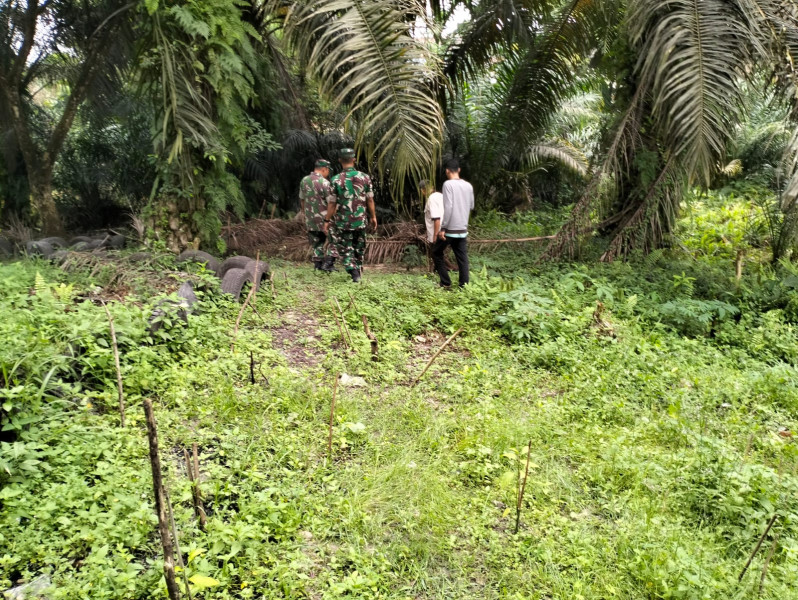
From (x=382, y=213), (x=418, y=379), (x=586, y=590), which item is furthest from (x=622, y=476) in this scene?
(x=382, y=213)

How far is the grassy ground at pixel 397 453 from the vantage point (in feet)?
8.08

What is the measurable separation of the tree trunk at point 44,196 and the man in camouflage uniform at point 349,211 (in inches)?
226

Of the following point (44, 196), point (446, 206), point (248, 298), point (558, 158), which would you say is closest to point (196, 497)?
point (248, 298)

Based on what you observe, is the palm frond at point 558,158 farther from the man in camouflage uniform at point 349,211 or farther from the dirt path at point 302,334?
the dirt path at point 302,334

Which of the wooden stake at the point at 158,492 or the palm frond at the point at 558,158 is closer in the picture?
the wooden stake at the point at 158,492

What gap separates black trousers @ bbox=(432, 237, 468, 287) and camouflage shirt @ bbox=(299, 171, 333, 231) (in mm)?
1476

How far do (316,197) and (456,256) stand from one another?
1870 millimetres

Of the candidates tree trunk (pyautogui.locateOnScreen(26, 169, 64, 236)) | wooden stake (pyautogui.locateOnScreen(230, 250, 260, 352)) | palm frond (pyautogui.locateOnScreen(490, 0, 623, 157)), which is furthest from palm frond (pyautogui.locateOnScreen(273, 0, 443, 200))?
tree trunk (pyautogui.locateOnScreen(26, 169, 64, 236))

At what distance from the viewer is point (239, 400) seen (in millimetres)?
3641

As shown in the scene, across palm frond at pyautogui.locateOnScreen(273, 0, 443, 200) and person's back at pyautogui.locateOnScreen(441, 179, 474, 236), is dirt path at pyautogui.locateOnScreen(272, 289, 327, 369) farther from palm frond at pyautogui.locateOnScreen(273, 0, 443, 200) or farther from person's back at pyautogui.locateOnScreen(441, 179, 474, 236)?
palm frond at pyautogui.locateOnScreen(273, 0, 443, 200)

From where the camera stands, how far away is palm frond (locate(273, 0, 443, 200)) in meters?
6.06

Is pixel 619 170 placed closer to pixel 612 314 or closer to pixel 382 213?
pixel 612 314

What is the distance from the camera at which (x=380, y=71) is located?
6129 mm

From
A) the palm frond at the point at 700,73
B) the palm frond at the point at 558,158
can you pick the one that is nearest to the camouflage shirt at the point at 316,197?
the palm frond at the point at 700,73
